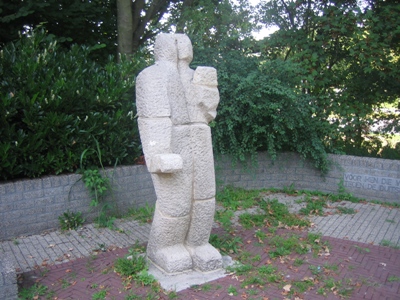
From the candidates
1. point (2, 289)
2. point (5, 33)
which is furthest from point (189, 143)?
point (5, 33)

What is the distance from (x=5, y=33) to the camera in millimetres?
7207

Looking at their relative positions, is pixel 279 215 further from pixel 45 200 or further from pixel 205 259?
pixel 45 200

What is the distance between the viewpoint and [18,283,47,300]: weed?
3.73m

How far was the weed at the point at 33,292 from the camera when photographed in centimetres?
373

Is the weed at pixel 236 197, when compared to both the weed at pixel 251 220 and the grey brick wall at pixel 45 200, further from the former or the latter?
the grey brick wall at pixel 45 200

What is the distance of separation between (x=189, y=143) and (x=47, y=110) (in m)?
2.86

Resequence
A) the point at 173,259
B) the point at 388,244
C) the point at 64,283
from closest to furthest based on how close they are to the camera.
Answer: the point at 173,259 < the point at 64,283 < the point at 388,244

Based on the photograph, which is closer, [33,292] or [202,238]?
[33,292]

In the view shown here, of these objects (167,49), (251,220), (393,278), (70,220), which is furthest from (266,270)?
(70,220)

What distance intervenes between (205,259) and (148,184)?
116 inches

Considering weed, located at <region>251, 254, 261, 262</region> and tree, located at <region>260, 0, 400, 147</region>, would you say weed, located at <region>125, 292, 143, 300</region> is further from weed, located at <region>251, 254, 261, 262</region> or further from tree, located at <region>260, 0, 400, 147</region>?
tree, located at <region>260, 0, 400, 147</region>

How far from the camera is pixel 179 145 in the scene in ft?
12.3

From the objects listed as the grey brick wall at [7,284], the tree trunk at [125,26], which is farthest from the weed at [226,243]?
the tree trunk at [125,26]

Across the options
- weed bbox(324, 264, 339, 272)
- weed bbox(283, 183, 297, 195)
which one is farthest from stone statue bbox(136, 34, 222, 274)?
weed bbox(283, 183, 297, 195)
